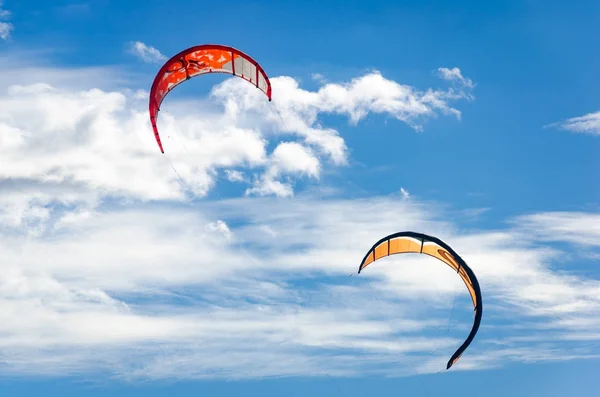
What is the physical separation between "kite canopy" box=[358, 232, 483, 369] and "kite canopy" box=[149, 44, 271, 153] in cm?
1064

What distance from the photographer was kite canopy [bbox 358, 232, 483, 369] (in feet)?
166

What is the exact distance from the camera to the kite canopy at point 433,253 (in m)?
50.5

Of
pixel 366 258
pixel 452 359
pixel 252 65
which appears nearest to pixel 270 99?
pixel 252 65

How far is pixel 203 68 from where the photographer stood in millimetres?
52500

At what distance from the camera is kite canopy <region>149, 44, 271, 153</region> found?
165 ft

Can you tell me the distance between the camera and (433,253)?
2116 inches

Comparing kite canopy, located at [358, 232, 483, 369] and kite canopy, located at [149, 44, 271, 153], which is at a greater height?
kite canopy, located at [149, 44, 271, 153]

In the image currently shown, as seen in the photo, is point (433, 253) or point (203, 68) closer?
point (203, 68)

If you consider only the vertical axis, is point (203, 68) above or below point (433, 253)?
above

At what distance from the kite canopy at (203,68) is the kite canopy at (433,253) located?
10641 mm

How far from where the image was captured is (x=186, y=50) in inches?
1965

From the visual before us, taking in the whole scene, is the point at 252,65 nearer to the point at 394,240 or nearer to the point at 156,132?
the point at 156,132

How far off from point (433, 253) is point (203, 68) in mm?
16799

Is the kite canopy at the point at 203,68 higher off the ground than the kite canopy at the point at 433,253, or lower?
higher
